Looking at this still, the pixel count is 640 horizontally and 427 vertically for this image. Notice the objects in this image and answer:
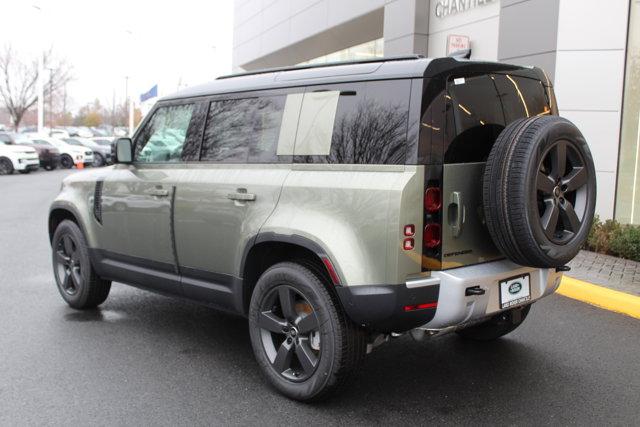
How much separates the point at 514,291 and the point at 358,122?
134 centimetres

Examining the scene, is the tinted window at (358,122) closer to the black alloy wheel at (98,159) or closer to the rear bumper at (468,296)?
the rear bumper at (468,296)

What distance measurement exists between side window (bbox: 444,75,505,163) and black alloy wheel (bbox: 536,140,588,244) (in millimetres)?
363

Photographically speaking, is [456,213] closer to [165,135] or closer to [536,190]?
[536,190]

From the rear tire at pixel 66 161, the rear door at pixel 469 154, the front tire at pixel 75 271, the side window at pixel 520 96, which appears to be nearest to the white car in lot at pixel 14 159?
the rear tire at pixel 66 161

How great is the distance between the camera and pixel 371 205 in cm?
346

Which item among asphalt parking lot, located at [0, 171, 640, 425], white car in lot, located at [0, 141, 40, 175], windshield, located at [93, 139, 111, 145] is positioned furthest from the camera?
windshield, located at [93, 139, 111, 145]

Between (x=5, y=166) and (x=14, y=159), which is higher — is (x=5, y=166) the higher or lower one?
the lower one

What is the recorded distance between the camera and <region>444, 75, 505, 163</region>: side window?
356 centimetres

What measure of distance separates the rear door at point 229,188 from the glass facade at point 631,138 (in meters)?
7.66

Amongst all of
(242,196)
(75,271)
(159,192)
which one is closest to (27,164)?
(75,271)

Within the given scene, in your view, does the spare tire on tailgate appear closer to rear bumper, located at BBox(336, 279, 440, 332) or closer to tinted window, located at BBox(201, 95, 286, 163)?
rear bumper, located at BBox(336, 279, 440, 332)

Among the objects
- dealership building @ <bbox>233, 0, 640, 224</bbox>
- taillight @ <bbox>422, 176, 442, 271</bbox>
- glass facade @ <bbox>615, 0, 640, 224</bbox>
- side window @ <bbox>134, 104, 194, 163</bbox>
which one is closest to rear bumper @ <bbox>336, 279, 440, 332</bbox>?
taillight @ <bbox>422, 176, 442, 271</bbox>

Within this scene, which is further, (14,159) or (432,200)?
(14,159)

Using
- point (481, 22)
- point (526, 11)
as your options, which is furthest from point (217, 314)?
point (481, 22)
